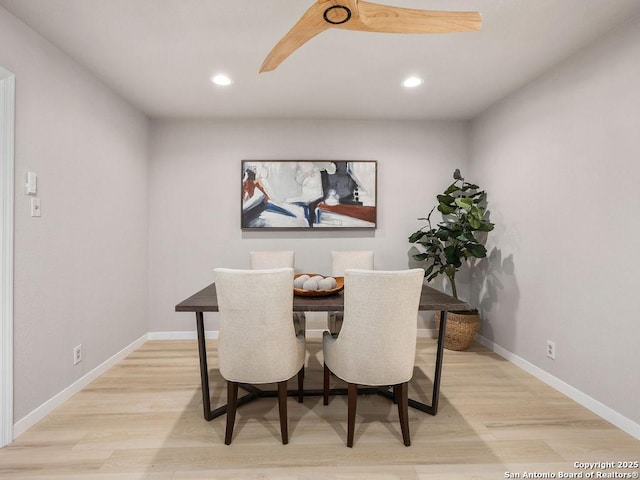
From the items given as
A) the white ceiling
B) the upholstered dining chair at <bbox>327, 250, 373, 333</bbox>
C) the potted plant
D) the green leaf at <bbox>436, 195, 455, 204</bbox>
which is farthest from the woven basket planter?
the white ceiling

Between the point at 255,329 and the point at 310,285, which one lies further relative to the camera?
the point at 310,285

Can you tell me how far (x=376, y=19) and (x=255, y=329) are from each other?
158 centimetres

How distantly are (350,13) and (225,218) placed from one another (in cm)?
259

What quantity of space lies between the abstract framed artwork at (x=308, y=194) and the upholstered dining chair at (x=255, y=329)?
1.91m

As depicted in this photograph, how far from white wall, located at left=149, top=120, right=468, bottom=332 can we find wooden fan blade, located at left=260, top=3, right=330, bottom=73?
182 cm

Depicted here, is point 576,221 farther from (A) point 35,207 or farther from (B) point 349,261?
(A) point 35,207

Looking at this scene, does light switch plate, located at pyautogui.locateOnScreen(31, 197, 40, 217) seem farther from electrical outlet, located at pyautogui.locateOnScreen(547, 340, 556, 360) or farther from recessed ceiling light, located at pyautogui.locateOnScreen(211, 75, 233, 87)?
electrical outlet, located at pyautogui.locateOnScreen(547, 340, 556, 360)

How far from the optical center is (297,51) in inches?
88.6

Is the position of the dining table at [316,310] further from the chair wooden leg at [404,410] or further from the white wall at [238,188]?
the white wall at [238,188]

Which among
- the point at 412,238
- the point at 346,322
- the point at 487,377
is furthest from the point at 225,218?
the point at 487,377

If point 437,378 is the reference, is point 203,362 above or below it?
above

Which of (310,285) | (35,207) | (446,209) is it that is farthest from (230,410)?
(446,209)

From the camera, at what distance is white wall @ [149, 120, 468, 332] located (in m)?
3.53

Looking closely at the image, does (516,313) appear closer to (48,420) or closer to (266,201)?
(266,201)
